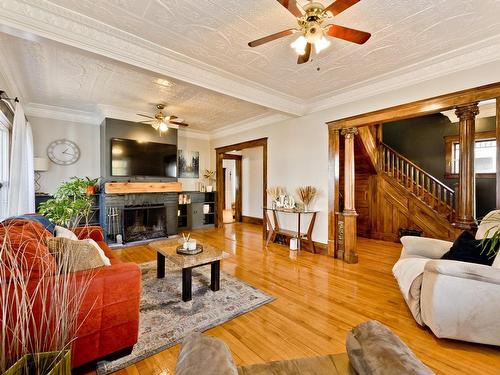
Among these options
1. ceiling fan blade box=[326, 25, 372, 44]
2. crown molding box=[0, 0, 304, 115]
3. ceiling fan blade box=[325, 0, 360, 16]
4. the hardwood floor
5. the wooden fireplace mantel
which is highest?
crown molding box=[0, 0, 304, 115]

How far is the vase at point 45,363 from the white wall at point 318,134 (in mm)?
3828

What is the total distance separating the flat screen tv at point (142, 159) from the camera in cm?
492

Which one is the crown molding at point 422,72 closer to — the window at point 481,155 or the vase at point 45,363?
the window at point 481,155

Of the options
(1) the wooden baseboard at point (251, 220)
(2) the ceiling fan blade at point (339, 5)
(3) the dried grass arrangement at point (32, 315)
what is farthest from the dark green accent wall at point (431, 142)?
(3) the dried grass arrangement at point (32, 315)

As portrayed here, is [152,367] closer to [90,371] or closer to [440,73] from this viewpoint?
[90,371]

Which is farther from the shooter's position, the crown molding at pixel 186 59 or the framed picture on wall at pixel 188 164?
the framed picture on wall at pixel 188 164

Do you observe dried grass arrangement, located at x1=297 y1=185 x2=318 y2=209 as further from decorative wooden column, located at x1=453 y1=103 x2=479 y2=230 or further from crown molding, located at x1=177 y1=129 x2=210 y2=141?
crown molding, located at x1=177 y1=129 x2=210 y2=141

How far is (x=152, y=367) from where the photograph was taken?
1676mm

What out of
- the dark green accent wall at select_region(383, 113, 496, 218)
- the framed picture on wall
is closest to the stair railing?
the dark green accent wall at select_region(383, 113, 496, 218)

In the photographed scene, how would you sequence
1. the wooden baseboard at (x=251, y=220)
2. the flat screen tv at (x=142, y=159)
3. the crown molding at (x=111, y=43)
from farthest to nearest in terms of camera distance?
the wooden baseboard at (x=251, y=220) → the flat screen tv at (x=142, y=159) → the crown molding at (x=111, y=43)

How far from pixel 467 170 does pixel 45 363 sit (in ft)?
14.1

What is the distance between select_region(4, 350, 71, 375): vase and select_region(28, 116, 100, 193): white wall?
4.78 meters

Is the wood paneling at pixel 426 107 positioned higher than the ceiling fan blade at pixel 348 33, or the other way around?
the ceiling fan blade at pixel 348 33

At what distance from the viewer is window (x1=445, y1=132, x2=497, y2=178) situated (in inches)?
210
